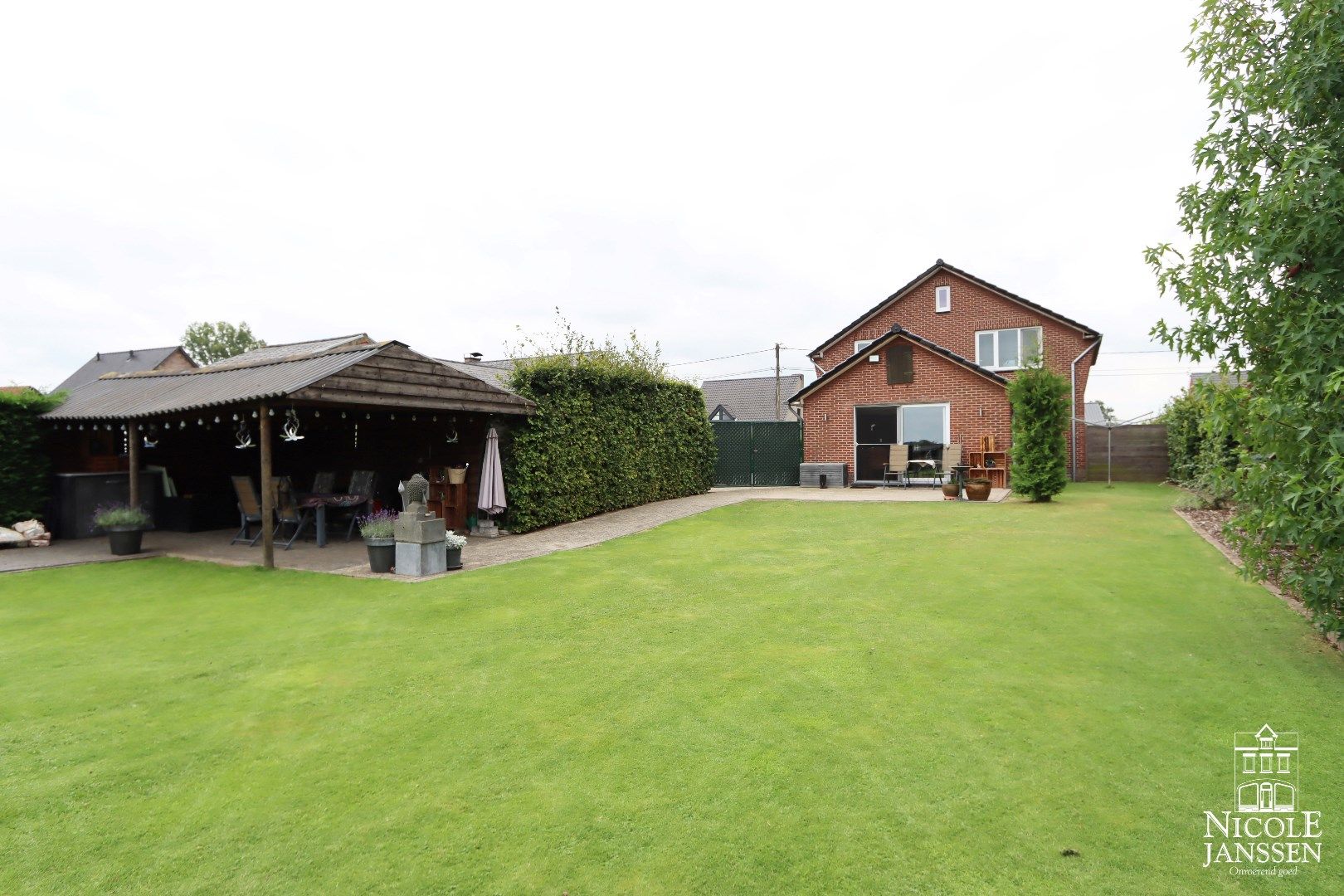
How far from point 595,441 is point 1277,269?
10.1 metres

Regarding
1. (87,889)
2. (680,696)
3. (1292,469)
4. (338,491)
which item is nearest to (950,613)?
(1292,469)

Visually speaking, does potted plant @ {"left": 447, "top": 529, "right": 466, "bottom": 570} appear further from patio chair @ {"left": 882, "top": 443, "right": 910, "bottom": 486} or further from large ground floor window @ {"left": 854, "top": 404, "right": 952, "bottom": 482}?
large ground floor window @ {"left": 854, "top": 404, "right": 952, "bottom": 482}

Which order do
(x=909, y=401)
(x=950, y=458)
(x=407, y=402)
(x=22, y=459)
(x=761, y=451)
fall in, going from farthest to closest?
(x=761, y=451) → (x=909, y=401) → (x=950, y=458) → (x=22, y=459) → (x=407, y=402)

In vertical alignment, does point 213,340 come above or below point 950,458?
above

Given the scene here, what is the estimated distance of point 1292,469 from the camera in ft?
14.8

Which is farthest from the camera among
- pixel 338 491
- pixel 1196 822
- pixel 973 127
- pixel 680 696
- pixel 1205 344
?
pixel 338 491

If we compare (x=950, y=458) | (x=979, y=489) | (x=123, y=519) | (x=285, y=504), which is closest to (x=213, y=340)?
(x=123, y=519)

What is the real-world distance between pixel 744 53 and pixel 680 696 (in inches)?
331

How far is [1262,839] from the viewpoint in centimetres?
255

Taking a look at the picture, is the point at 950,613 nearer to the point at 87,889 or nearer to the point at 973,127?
Answer: the point at 87,889

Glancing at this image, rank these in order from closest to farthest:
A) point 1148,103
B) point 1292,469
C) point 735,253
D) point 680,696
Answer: point 680,696
point 1292,469
point 1148,103
point 735,253

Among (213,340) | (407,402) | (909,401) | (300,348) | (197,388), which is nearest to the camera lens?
(407,402)

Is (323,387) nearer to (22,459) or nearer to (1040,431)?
(22,459)

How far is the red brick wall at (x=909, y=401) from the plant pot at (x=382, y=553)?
13731 millimetres
